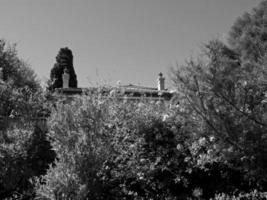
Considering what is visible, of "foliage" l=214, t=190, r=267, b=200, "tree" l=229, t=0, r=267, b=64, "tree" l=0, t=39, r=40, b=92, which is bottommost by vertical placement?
"foliage" l=214, t=190, r=267, b=200

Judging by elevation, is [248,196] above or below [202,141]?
below

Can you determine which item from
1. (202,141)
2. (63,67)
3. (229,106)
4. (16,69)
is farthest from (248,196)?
(63,67)

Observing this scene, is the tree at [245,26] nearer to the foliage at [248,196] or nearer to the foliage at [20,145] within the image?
the foliage at [20,145]

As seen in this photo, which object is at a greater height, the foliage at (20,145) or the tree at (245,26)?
the tree at (245,26)

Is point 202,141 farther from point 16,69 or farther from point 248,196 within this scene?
point 16,69

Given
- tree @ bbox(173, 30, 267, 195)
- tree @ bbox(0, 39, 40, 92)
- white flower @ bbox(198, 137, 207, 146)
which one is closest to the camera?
tree @ bbox(173, 30, 267, 195)

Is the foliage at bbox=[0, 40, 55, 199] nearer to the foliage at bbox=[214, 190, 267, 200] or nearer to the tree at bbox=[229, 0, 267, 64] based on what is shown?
the foliage at bbox=[214, 190, 267, 200]

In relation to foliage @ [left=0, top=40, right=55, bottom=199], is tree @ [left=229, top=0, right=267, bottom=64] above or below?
above

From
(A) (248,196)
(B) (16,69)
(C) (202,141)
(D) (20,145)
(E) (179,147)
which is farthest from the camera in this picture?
(B) (16,69)

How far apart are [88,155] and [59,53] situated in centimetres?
2387

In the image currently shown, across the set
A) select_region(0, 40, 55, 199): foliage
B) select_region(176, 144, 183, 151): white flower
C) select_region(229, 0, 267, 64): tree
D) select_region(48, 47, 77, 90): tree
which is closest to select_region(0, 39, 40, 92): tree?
select_region(0, 40, 55, 199): foliage

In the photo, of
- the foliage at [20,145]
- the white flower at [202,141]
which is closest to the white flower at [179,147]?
the white flower at [202,141]

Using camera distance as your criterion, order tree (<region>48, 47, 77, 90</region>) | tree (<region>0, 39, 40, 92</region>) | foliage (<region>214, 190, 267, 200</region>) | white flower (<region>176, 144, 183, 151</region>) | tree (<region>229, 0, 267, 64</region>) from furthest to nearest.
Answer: tree (<region>48, 47, 77, 90</region>), tree (<region>229, 0, 267, 64</region>), tree (<region>0, 39, 40, 92</region>), white flower (<region>176, 144, 183, 151</region>), foliage (<region>214, 190, 267, 200</region>)

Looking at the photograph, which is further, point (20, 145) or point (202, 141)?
point (20, 145)
